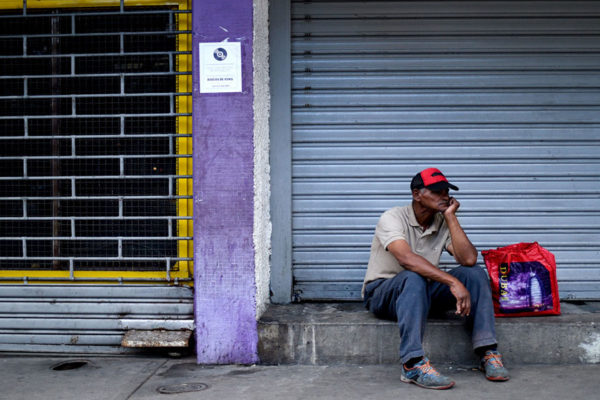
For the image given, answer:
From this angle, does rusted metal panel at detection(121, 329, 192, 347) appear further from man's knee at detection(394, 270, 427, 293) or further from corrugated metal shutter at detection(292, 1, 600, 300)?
man's knee at detection(394, 270, 427, 293)

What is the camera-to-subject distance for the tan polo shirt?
4191mm

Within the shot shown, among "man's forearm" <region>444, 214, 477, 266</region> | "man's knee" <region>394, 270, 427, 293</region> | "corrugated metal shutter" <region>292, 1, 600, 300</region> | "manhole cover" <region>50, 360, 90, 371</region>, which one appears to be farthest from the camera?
"corrugated metal shutter" <region>292, 1, 600, 300</region>

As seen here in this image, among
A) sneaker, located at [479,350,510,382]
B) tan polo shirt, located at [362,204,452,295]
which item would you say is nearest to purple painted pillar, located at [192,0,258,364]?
tan polo shirt, located at [362,204,452,295]

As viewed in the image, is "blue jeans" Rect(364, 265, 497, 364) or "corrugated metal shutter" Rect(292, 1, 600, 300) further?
"corrugated metal shutter" Rect(292, 1, 600, 300)

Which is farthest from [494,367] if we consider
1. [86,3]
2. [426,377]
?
[86,3]

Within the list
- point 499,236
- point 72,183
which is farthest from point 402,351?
point 72,183

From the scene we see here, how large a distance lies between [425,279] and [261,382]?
132 cm

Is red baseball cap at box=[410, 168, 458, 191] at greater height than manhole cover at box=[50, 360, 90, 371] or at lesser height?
greater

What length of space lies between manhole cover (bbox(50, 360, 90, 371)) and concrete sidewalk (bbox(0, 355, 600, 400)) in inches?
0.9

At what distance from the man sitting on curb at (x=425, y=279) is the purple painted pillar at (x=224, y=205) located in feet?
3.19

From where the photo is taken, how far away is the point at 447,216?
4.08m

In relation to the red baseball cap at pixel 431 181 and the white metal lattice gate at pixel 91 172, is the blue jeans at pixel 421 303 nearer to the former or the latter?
the red baseball cap at pixel 431 181

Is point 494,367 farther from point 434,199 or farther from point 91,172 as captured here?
point 91,172

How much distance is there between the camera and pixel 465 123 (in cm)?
495
